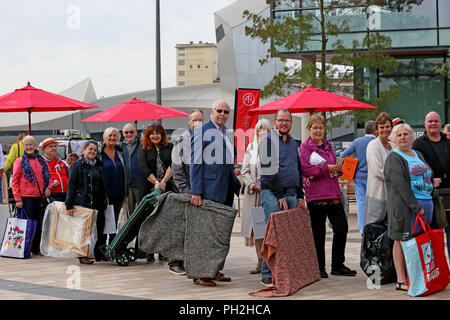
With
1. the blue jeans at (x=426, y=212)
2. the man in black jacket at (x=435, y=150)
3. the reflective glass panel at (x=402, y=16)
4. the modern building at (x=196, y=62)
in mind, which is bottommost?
the blue jeans at (x=426, y=212)

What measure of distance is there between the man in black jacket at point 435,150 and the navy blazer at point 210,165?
82.8 inches

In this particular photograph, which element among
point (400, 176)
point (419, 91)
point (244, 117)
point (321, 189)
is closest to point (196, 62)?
point (419, 91)

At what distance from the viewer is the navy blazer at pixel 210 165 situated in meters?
7.82

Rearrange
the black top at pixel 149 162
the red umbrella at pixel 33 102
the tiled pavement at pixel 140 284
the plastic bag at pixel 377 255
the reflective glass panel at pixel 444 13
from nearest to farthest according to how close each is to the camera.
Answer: the tiled pavement at pixel 140 284, the plastic bag at pixel 377 255, the black top at pixel 149 162, the red umbrella at pixel 33 102, the reflective glass panel at pixel 444 13

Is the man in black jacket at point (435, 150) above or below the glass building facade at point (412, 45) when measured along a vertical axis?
below

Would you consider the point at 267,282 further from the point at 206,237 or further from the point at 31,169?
the point at 31,169

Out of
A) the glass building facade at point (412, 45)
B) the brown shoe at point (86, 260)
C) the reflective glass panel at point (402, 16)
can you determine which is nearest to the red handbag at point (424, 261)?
the brown shoe at point (86, 260)

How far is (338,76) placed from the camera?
1930 centimetres

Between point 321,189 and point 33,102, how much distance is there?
17.8 ft

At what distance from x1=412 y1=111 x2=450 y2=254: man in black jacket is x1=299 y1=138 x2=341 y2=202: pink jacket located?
980mm

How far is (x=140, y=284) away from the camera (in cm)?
802

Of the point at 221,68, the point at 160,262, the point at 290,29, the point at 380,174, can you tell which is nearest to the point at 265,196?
the point at 380,174

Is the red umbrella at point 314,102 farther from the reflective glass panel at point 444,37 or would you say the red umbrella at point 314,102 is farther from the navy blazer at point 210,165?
the reflective glass panel at point 444,37

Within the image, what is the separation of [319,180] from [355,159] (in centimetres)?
73
